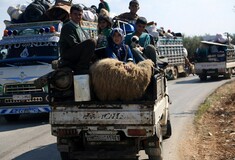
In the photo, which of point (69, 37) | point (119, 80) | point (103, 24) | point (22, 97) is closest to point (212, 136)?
point (103, 24)

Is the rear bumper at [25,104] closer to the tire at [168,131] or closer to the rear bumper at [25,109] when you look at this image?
the rear bumper at [25,109]

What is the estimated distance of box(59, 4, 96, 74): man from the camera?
6.05 metres

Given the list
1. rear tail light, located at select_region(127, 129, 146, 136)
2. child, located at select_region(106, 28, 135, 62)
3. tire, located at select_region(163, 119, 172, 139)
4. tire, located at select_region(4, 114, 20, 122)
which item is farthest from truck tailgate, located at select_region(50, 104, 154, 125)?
tire, located at select_region(4, 114, 20, 122)

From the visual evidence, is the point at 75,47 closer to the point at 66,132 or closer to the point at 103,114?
the point at 103,114

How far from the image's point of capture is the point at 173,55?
27.3m

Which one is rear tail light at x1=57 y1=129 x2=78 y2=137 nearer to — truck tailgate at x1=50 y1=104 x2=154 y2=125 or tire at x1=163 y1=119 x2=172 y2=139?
truck tailgate at x1=50 y1=104 x2=154 y2=125

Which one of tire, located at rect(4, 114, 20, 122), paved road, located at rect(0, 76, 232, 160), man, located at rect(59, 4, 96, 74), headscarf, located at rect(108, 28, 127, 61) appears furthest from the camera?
tire, located at rect(4, 114, 20, 122)

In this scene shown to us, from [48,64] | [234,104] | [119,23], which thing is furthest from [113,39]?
[234,104]

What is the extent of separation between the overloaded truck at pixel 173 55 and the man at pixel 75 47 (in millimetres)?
18048

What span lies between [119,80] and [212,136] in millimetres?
3889

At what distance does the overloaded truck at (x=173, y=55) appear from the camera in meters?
25.2

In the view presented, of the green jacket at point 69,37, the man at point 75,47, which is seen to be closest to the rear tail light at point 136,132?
the man at point 75,47

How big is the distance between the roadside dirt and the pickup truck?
1.43m

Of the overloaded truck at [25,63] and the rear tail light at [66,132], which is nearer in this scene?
the rear tail light at [66,132]
